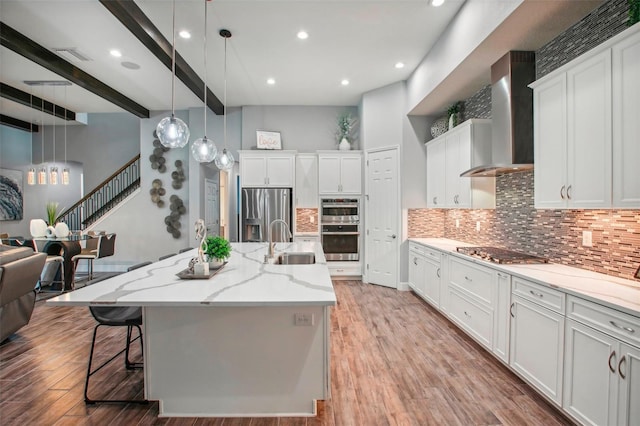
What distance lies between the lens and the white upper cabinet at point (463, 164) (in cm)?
357

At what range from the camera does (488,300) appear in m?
2.76

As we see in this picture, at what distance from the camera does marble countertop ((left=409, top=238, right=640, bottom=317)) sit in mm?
1638

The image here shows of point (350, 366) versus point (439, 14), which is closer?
point (350, 366)

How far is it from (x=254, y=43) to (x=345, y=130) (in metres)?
2.50

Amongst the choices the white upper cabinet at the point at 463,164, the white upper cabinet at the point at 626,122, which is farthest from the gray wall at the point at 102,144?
the white upper cabinet at the point at 626,122

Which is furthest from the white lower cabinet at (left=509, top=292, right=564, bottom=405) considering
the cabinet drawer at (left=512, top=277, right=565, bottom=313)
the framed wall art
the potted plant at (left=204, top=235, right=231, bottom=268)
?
the framed wall art

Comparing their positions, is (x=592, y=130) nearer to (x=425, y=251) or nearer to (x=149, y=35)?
(x=425, y=251)

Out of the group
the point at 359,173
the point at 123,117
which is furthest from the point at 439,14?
the point at 123,117

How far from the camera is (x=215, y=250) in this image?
2.42 metres

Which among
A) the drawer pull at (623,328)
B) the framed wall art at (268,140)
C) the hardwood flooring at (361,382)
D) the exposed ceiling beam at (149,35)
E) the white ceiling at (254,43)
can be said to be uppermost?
the white ceiling at (254,43)

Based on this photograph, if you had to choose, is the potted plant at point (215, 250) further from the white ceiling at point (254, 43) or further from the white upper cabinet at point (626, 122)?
the white upper cabinet at point (626, 122)

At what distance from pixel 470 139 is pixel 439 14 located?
1387mm

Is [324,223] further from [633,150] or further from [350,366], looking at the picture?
[633,150]

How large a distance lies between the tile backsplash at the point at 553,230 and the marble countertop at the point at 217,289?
2.06 metres
